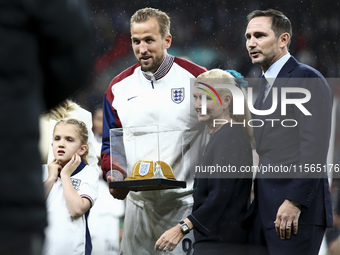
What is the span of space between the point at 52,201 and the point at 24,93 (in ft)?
7.82

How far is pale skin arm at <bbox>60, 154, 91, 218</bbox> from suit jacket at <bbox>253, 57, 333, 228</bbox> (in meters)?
0.85

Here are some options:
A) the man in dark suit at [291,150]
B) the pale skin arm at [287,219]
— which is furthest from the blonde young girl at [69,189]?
the pale skin arm at [287,219]

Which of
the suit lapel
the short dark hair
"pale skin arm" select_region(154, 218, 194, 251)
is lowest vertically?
"pale skin arm" select_region(154, 218, 194, 251)

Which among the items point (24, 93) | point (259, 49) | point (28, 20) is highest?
point (259, 49)

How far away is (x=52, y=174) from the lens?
3604 millimetres

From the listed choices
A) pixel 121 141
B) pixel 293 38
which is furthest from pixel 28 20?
pixel 293 38

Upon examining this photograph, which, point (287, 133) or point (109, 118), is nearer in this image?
point (287, 133)

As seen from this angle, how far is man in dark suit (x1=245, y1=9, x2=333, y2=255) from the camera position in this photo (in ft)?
10.2

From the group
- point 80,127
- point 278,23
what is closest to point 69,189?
point 80,127

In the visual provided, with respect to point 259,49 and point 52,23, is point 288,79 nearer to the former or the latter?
point 259,49

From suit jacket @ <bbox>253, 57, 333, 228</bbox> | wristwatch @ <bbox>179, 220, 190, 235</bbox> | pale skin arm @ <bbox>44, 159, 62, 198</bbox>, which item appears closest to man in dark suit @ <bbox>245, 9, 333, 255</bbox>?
suit jacket @ <bbox>253, 57, 333, 228</bbox>

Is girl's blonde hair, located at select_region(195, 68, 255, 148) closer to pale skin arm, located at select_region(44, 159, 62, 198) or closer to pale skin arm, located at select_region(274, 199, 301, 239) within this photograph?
pale skin arm, located at select_region(274, 199, 301, 239)

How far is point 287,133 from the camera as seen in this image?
3.22 metres

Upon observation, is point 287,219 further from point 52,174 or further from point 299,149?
point 52,174
